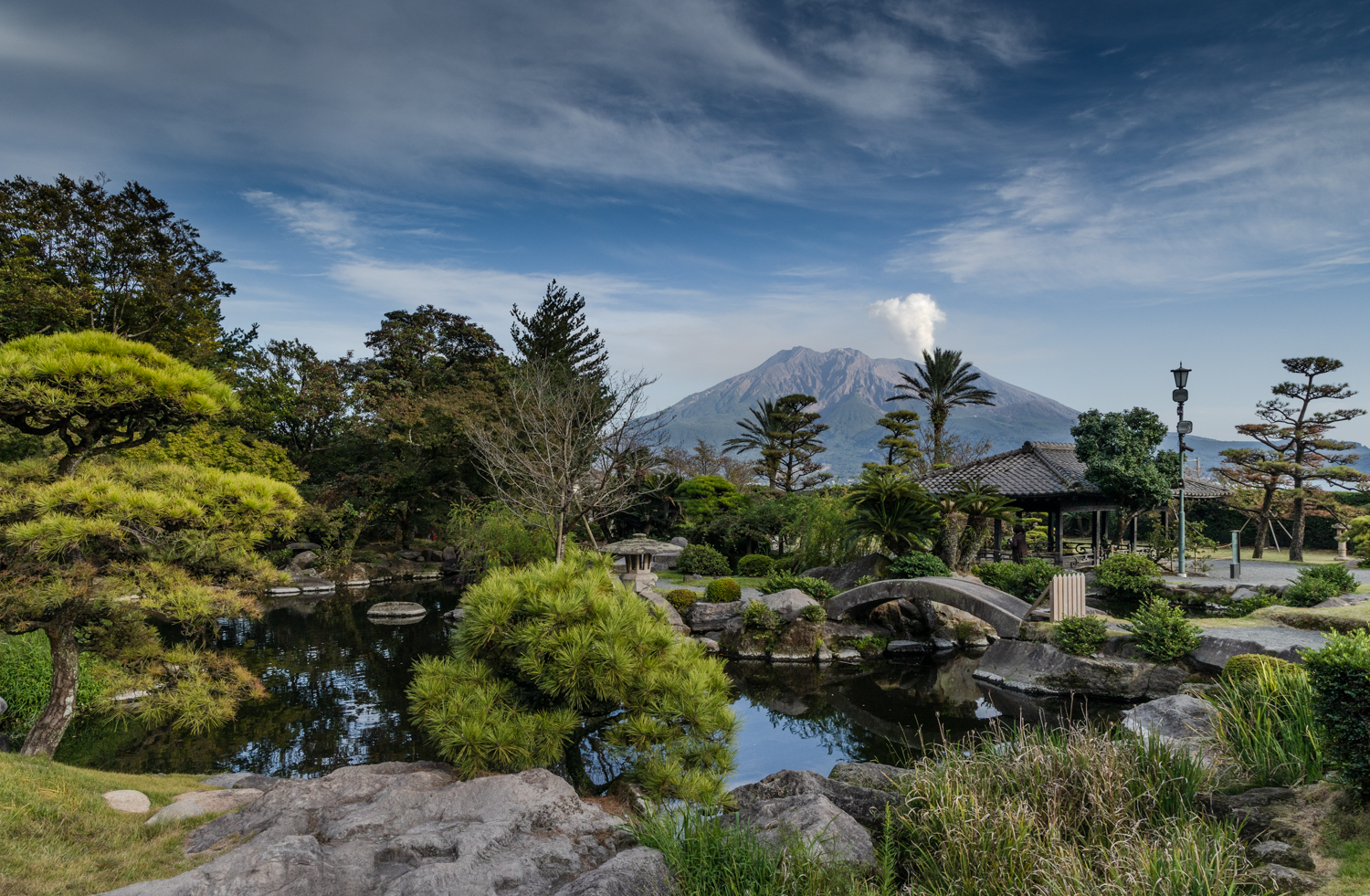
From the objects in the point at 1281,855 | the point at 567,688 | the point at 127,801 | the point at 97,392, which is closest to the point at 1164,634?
the point at 1281,855

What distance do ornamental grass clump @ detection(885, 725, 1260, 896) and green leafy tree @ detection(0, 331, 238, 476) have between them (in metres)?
6.75

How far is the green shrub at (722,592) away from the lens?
1469 centimetres

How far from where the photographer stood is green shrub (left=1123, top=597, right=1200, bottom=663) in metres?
9.50

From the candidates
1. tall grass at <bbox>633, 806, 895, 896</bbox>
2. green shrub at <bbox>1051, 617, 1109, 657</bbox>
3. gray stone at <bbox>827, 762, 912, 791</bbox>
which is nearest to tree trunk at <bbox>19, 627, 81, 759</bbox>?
tall grass at <bbox>633, 806, 895, 896</bbox>

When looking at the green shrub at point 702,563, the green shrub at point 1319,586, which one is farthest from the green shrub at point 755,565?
the green shrub at point 1319,586

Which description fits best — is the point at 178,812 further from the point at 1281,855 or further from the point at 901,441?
the point at 901,441

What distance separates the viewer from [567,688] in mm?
5188

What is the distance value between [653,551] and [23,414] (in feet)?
41.5

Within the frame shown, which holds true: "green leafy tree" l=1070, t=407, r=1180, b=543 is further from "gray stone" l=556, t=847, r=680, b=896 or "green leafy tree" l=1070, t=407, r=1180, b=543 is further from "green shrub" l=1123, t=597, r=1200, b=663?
"gray stone" l=556, t=847, r=680, b=896

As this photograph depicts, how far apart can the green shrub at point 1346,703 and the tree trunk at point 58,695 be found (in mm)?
9344

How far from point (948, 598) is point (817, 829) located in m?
10.9

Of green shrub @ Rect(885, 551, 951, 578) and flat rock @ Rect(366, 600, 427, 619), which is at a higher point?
green shrub @ Rect(885, 551, 951, 578)

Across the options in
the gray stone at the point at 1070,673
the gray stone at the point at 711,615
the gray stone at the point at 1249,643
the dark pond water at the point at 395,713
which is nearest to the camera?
the dark pond water at the point at 395,713

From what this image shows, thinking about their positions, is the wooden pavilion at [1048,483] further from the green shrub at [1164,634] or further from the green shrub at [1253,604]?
the green shrub at [1164,634]
